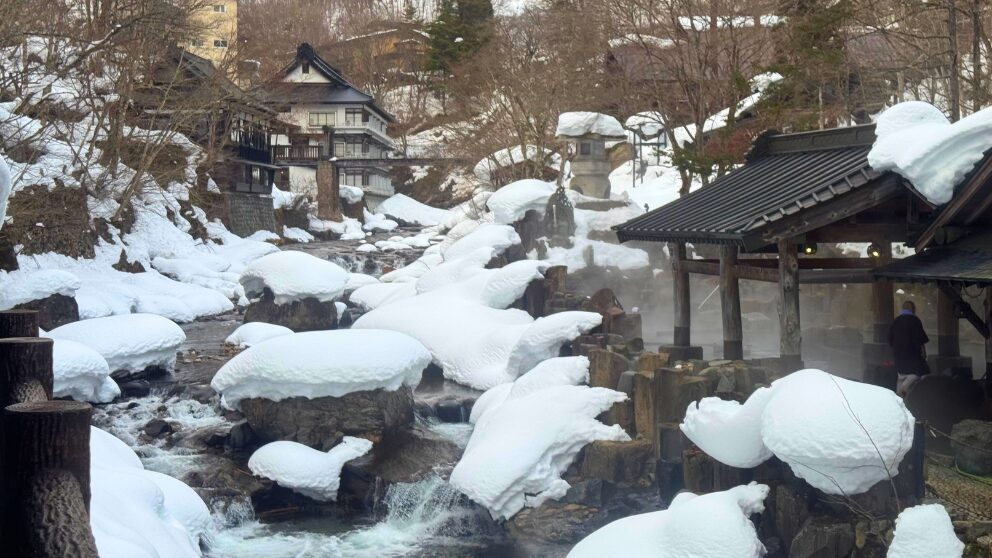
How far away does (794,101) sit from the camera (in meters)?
22.5

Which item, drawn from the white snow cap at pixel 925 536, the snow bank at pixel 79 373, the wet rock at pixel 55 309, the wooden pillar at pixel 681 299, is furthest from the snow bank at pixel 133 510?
the wet rock at pixel 55 309

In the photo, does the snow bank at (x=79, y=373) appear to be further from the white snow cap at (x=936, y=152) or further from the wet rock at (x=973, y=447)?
the wet rock at (x=973, y=447)

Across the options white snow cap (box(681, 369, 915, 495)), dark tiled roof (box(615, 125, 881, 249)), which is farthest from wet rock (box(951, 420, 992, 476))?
dark tiled roof (box(615, 125, 881, 249))

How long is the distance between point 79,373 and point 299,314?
8.36 meters

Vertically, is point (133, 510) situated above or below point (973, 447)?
above

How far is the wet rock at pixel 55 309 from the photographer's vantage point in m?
20.1

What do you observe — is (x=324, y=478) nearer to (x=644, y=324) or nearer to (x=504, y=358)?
(x=504, y=358)

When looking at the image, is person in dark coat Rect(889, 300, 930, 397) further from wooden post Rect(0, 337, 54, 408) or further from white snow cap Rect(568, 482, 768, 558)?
wooden post Rect(0, 337, 54, 408)

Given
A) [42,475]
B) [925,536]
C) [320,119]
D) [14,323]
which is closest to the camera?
[42,475]

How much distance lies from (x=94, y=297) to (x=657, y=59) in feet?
52.1

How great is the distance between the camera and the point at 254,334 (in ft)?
62.7

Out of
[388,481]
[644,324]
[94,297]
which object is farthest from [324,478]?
[94,297]

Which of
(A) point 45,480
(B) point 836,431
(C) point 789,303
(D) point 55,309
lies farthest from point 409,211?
(A) point 45,480

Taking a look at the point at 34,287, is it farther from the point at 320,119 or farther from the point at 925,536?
the point at 320,119
